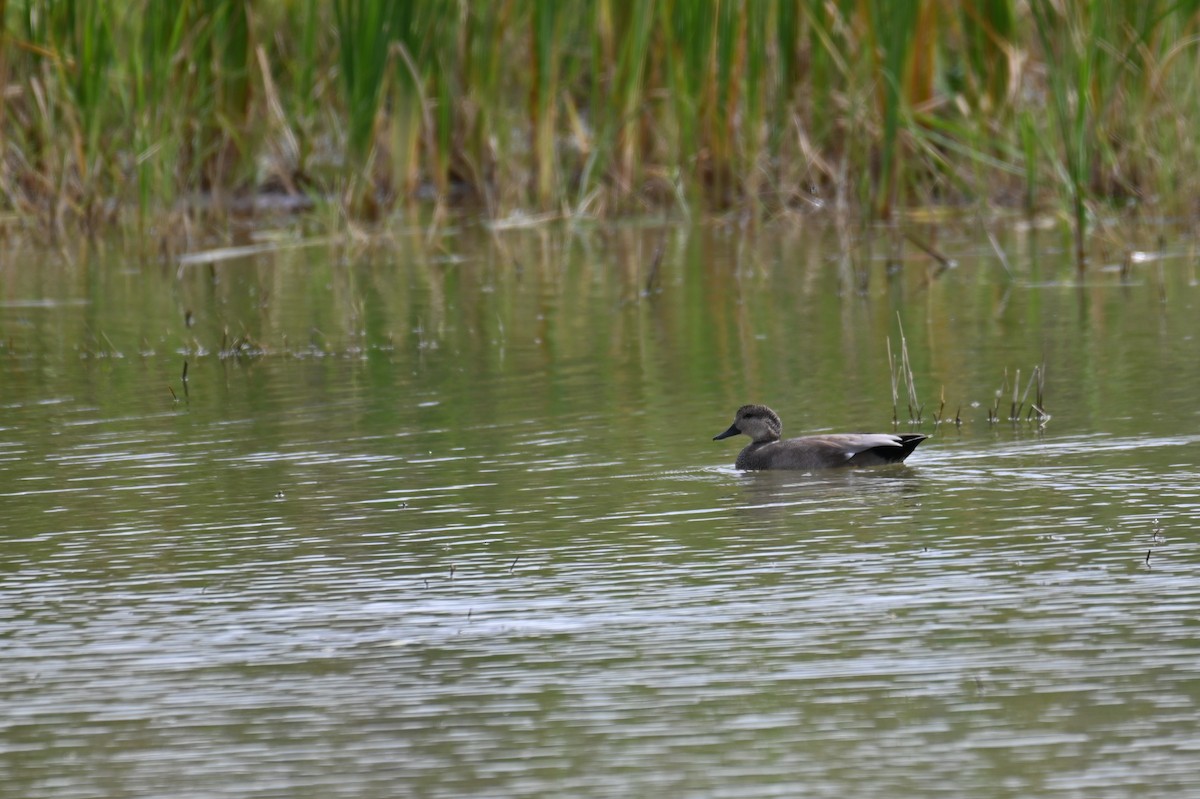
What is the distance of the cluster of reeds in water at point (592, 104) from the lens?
48.0 feet

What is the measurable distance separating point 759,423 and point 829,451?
0.43 m

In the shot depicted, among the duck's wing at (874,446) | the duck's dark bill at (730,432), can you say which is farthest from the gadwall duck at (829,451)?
the duck's dark bill at (730,432)

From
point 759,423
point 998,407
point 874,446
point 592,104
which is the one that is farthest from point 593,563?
point 592,104

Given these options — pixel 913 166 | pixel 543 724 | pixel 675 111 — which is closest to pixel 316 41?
pixel 675 111

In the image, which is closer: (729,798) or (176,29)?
(729,798)

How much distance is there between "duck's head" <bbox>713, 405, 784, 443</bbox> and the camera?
7.54 m

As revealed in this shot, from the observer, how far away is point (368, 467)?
24.4ft

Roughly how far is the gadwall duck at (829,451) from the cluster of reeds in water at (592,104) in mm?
6835

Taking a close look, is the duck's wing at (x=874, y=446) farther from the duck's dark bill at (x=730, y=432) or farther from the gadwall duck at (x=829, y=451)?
the duck's dark bill at (x=730, y=432)

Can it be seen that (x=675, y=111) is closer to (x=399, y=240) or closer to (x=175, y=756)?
(x=399, y=240)

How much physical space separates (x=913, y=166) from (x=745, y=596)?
11.6 meters

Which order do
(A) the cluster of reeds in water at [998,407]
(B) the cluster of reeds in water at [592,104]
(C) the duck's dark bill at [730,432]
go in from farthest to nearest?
1. (B) the cluster of reeds in water at [592,104]
2. (A) the cluster of reeds in water at [998,407]
3. (C) the duck's dark bill at [730,432]

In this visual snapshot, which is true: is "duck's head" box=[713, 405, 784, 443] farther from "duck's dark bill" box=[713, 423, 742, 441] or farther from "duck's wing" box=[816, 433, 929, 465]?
"duck's wing" box=[816, 433, 929, 465]

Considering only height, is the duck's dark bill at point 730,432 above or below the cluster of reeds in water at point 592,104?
below
